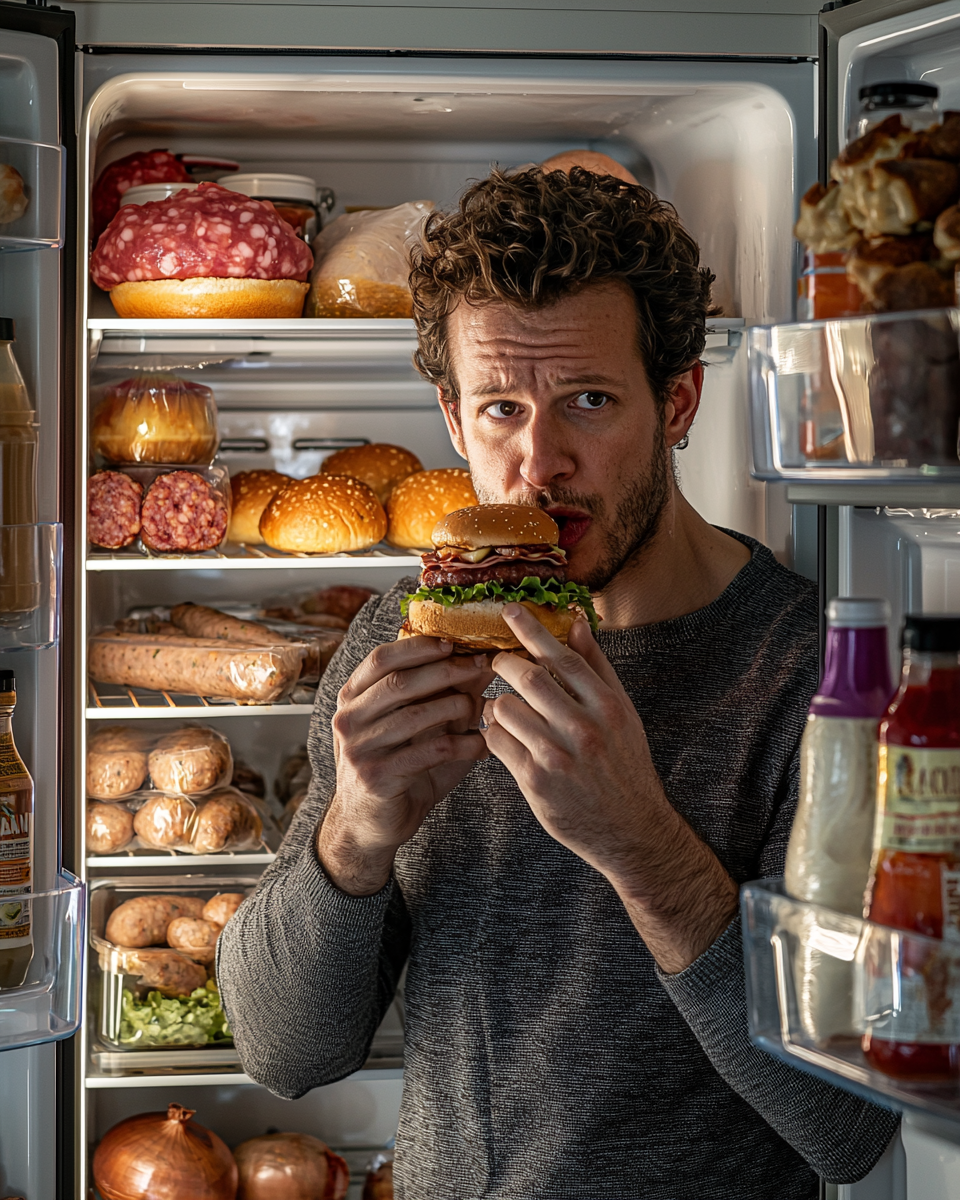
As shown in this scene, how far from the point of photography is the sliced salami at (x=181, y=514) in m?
1.86

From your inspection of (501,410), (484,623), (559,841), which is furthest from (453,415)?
(559,841)

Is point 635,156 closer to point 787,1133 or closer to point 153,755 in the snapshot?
point 153,755

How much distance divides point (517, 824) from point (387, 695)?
290 millimetres

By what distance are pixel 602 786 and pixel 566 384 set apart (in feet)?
1.69

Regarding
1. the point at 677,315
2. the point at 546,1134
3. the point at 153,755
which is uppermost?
the point at 677,315

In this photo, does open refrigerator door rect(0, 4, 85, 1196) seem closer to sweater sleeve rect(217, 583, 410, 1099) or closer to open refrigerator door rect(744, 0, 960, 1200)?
sweater sleeve rect(217, 583, 410, 1099)

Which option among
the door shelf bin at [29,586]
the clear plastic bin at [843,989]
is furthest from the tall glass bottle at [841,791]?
the door shelf bin at [29,586]

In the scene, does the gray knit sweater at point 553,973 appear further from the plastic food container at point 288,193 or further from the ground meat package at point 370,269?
the plastic food container at point 288,193

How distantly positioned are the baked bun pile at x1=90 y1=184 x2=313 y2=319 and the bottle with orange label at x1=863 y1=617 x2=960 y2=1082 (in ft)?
4.76

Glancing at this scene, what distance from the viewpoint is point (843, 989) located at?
620 millimetres

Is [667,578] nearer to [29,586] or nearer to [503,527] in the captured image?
[503,527]

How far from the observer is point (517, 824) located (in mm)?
1324

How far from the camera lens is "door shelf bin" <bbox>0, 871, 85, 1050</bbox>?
1331mm

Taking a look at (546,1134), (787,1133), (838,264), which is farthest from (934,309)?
(546,1134)
